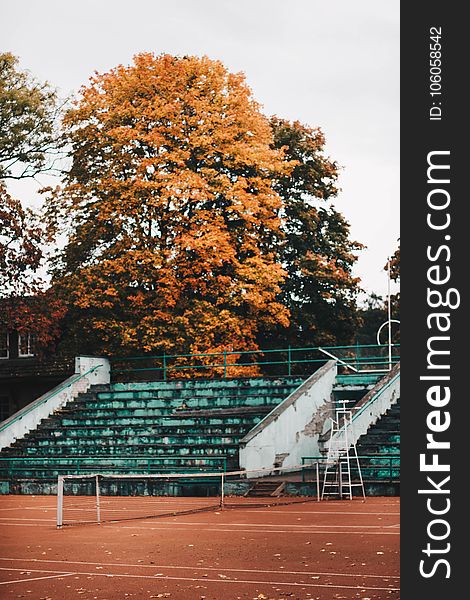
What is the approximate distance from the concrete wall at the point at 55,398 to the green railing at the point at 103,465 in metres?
1.70

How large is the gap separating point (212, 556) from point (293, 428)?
15.9 meters

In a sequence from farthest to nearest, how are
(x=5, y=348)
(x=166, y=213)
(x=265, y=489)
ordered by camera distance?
(x=5, y=348)
(x=166, y=213)
(x=265, y=489)

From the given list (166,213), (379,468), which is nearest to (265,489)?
(379,468)

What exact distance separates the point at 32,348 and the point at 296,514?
21107 mm

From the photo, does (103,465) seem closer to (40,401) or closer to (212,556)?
(40,401)

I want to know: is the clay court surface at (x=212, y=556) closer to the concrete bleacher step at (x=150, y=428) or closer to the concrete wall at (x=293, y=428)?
the concrete wall at (x=293, y=428)

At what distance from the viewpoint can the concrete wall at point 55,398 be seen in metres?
32.2

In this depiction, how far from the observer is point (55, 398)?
33.8 m

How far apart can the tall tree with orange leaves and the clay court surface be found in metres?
17.5

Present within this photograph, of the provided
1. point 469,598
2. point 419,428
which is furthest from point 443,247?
point 469,598

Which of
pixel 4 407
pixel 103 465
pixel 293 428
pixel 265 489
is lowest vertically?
pixel 265 489

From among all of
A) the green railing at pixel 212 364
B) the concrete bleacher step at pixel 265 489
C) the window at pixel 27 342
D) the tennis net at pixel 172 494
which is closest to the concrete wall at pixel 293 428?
the tennis net at pixel 172 494

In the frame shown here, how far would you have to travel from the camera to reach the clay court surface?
9.88 meters

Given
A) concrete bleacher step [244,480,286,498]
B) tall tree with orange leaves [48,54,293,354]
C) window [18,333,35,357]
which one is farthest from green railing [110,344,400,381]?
concrete bleacher step [244,480,286,498]
